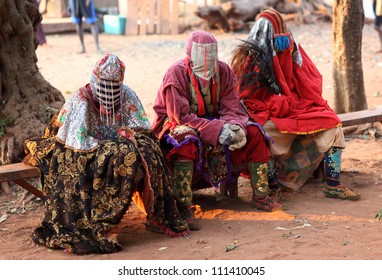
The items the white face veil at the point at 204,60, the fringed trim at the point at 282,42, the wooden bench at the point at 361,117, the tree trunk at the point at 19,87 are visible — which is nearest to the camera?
the white face veil at the point at 204,60

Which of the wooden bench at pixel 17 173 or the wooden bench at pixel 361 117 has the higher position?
the wooden bench at pixel 361 117

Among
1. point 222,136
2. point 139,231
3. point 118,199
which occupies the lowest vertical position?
Result: point 139,231

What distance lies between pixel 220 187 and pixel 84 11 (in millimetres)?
9979

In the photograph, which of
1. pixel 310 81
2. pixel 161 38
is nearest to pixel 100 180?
pixel 310 81

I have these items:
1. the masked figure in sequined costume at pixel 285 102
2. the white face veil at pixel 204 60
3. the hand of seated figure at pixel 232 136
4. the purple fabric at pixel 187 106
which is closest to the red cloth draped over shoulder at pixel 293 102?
the masked figure in sequined costume at pixel 285 102

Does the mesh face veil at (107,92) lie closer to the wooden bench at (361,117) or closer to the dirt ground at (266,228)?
the dirt ground at (266,228)

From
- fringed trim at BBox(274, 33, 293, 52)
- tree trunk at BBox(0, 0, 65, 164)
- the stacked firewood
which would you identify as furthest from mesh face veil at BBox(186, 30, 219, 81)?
the stacked firewood

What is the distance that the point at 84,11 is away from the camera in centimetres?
1490

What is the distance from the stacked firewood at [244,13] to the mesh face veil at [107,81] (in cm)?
1214

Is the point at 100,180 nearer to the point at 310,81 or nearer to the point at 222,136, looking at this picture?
the point at 222,136

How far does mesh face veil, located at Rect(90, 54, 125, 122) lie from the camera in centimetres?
476

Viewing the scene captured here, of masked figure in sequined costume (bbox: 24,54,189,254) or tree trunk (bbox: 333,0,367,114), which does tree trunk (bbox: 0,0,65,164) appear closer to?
masked figure in sequined costume (bbox: 24,54,189,254)

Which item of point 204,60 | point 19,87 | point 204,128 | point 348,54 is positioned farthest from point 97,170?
point 348,54

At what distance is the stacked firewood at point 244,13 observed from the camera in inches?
657
